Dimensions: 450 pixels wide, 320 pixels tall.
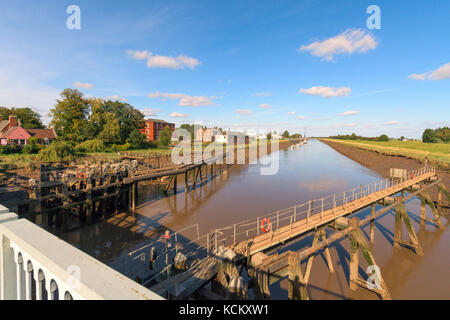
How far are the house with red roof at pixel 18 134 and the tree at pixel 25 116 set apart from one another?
6780 millimetres

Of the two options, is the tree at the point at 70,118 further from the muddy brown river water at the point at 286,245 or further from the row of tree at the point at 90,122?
the muddy brown river water at the point at 286,245

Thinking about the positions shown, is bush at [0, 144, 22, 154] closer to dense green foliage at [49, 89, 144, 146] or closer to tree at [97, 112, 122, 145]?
dense green foliage at [49, 89, 144, 146]

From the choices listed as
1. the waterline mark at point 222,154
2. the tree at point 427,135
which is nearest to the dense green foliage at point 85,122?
the waterline mark at point 222,154

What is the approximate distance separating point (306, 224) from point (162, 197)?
15902 mm

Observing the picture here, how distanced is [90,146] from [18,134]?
48.3 feet

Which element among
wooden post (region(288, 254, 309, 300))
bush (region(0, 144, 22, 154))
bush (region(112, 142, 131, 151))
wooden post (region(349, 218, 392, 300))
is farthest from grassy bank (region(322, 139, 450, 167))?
bush (region(0, 144, 22, 154))

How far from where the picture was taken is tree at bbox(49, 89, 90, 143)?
41884 mm

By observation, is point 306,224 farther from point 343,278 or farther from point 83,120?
point 83,120

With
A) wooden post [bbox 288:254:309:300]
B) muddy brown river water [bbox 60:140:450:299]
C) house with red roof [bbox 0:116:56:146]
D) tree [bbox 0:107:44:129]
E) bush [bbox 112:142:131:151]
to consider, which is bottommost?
muddy brown river water [bbox 60:140:450:299]

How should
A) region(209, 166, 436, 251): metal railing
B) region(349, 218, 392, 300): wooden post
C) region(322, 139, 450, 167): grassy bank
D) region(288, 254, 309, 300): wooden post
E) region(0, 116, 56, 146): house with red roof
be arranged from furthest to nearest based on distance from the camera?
region(322, 139, 450, 167): grassy bank, region(0, 116, 56, 146): house with red roof, region(209, 166, 436, 251): metal railing, region(349, 218, 392, 300): wooden post, region(288, 254, 309, 300): wooden post

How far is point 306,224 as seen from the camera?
932cm

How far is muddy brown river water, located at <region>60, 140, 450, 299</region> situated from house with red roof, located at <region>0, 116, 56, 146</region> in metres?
32.8

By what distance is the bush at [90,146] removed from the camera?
123ft
